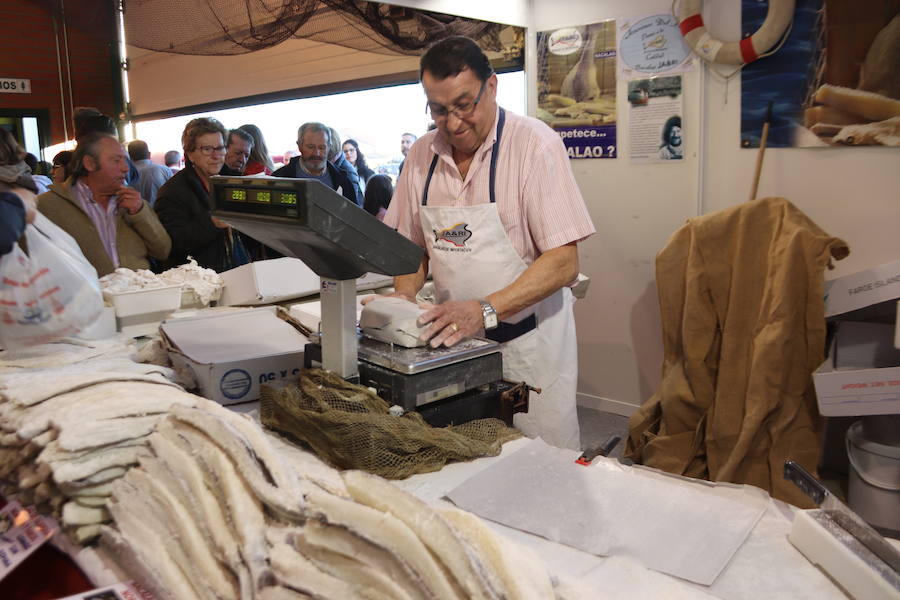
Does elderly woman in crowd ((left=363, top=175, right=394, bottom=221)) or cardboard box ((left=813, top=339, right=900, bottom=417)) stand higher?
elderly woman in crowd ((left=363, top=175, right=394, bottom=221))

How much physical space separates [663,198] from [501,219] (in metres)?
2.11

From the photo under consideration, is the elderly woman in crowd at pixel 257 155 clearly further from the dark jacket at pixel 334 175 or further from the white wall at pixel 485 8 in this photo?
the white wall at pixel 485 8

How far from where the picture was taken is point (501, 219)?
90.4 inches

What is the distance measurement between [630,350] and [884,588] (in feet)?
11.4

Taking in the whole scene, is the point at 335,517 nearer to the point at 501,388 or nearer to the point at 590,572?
the point at 590,572

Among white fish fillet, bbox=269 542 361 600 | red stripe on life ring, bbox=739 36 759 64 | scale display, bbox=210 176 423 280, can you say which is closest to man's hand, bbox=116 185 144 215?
scale display, bbox=210 176 423 280

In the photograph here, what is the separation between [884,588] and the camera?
950mm

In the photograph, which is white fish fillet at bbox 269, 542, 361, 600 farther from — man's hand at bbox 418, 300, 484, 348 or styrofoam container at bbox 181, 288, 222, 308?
styrofoam container at bbox 181, 288, 222, 308

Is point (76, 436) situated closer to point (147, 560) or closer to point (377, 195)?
point (147, 560)

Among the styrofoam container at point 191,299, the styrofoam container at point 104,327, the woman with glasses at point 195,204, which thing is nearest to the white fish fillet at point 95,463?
the styrofoam container at point 104,327

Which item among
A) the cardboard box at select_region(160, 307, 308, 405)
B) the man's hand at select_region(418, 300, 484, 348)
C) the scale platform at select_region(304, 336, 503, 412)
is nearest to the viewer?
the scale platform at select_region(304, 336, 503, 412)

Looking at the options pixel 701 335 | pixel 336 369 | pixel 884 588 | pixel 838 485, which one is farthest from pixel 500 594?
pixel 838 485

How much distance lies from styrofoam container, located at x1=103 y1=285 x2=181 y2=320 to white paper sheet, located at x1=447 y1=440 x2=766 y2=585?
4.52 feet

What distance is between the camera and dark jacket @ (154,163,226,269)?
3096mm
